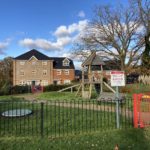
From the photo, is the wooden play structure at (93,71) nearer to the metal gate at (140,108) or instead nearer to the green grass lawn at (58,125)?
the green grass lawn at (58,125)

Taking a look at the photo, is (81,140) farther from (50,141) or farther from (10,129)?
(10,129)

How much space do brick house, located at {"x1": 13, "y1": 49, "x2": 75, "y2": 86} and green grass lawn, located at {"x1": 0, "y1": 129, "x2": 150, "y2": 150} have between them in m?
57.7

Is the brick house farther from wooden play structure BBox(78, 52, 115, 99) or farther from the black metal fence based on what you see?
the black metal fence

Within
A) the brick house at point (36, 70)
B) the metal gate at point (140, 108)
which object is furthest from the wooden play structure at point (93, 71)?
the brick house at point (36, 70)

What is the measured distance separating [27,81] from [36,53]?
7.30 metres

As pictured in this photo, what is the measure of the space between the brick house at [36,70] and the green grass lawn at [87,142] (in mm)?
57660

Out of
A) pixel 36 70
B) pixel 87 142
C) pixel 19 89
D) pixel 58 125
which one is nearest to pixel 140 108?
pixel 58 125

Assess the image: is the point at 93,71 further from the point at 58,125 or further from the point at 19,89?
the point at 19,89

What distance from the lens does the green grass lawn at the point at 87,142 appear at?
6.78 meters

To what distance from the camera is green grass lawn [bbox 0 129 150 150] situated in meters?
6.78

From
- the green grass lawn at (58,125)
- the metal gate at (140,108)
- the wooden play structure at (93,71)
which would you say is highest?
the wooden play structure at (93,71)

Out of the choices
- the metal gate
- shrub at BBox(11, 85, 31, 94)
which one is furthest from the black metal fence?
shrub at BBox(11, 85, 31, 94)

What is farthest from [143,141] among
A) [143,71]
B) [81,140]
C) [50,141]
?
[143,71]

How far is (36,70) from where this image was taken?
215 ft
